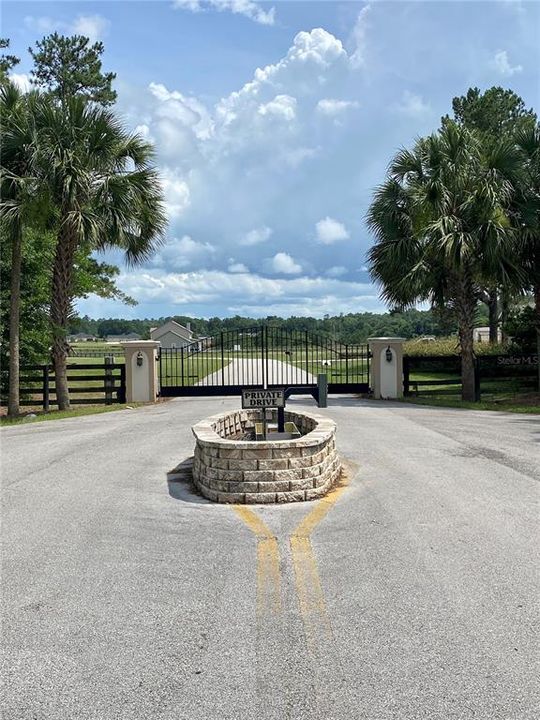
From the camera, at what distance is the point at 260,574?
461cm

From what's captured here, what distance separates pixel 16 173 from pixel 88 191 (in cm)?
177

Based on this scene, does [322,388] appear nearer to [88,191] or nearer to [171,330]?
[88,191]

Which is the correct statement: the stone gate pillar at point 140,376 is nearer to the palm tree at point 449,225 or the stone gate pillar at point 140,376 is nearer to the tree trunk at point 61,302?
the tree trunk at point 61,302

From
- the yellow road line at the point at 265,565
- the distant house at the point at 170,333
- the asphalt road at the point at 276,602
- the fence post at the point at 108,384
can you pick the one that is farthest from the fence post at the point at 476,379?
the distant house at the point at 170,333

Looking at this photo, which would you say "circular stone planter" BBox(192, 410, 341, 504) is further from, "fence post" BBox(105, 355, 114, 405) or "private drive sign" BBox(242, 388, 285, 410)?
"fence post" BBox(105, 355, 114, 405)

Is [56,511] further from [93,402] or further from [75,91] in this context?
[75,91]

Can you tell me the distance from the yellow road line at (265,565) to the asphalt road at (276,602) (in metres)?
0.02

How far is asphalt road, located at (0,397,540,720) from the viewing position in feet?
10.1

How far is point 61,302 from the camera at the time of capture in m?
16.5

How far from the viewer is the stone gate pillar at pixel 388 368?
18625 millimetres

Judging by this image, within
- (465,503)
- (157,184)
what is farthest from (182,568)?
(157,184)

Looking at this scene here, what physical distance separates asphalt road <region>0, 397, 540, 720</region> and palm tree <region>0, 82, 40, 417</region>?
8.30 m

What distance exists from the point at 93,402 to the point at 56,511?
11980 mm

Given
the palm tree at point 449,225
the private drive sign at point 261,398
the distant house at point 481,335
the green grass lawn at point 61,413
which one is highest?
the palm tree at point 449,225
